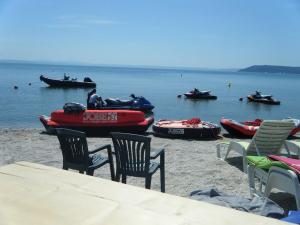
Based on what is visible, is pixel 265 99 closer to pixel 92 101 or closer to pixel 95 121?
pixel 92 101

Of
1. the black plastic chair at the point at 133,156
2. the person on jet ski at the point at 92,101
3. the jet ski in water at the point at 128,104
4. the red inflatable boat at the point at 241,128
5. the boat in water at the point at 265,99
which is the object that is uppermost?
the black plastic chair at the point at 133,156

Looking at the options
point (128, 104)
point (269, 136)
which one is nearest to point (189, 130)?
point (269, 136)

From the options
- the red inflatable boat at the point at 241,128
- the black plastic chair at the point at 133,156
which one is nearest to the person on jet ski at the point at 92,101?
the red inflatable boat at the point at 241,128

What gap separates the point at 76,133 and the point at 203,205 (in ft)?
9.96

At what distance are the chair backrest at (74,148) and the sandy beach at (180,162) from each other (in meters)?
1.43

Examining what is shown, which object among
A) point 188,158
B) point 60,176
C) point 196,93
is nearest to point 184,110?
point 196,93

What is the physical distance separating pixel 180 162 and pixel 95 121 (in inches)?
174

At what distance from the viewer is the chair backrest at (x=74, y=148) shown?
4602 mm

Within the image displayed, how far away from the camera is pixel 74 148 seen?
470 centimetres

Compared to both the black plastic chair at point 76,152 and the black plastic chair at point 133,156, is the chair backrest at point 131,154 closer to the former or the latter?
the black plastic chair at point 133,156

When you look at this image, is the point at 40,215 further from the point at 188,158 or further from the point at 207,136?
the point at 207,136

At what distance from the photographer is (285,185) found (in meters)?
4.05

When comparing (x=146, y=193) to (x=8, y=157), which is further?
(x=8, y=157)

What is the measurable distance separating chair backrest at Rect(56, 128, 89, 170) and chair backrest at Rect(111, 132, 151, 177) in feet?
1.28
